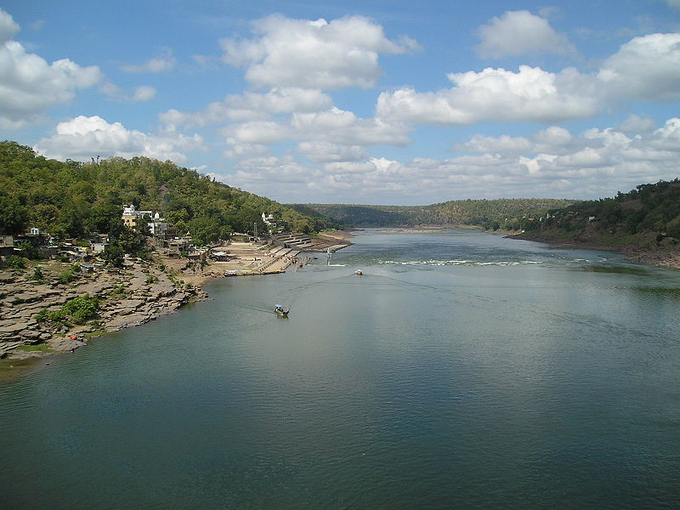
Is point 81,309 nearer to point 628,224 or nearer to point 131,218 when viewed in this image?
point 131,218

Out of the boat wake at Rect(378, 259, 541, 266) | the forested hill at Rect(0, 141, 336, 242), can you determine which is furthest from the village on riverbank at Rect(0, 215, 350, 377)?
the boat wake at Rect(378, 259, 541, 266)

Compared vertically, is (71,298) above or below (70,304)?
above

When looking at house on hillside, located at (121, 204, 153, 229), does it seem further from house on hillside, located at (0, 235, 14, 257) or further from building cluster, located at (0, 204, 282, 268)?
house on hillside, located at (0, 235, 14, 257)

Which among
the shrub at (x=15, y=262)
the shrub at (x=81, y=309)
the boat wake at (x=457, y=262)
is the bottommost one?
the boat wake at (x=457, y=262)

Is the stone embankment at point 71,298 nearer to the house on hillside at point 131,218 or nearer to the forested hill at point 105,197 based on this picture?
the forested hill at point 105,197

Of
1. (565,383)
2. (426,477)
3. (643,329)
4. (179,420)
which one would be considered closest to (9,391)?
(179,420)

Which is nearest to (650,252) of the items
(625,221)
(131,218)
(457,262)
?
(625,221)

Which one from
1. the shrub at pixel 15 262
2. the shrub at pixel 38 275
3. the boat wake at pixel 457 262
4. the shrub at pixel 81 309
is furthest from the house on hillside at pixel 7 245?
the boat wake at pixel 457 262
